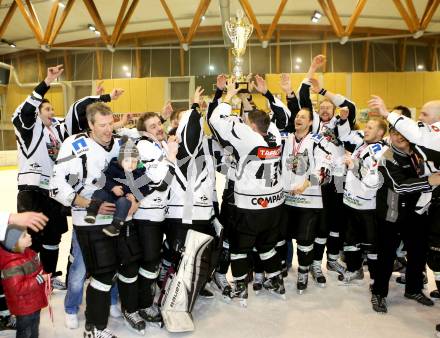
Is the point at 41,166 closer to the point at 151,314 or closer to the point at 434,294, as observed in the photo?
the point at 151,314

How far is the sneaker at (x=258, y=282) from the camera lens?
3.56 metres

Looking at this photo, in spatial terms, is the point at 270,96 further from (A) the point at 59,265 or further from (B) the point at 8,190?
(B) the point at 8,190

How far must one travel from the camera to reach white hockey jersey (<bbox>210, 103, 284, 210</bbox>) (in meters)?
3.05

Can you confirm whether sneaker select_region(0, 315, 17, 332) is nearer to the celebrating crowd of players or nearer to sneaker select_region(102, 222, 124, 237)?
the celebrating crowd of players

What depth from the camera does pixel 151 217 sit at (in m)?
2.88

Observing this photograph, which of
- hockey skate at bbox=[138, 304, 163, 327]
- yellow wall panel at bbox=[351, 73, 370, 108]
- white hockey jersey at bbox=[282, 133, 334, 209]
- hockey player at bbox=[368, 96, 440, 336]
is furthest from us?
yellow wall panel at bbox=[351, 73, 370, 108]

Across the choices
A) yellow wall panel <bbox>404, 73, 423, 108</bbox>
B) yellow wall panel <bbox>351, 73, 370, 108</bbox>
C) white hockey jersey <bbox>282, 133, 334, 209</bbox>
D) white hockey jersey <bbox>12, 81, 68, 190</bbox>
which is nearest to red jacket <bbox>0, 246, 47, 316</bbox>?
white hockey jersey <bbox>12, 81, 68, 190</bbox>

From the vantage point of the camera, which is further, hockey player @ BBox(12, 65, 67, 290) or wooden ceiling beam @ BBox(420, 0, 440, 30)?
wooden ceiling beam @ BBox(420, 0, 440, 30)

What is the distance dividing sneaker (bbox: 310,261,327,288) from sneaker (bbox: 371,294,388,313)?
0.56 meters

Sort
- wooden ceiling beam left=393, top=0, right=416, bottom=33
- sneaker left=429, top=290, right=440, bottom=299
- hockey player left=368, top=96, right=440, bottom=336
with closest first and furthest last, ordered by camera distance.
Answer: hockey player left=368, top=96, right=440, bottom=336, sneaker left=429, top=290, right=440, bottom=299, wooden ceiling beam left=393, top=0, right=416, bottom=33

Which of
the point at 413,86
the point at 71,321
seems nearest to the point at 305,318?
the point at 71,321

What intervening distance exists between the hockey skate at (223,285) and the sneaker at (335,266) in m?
1.23

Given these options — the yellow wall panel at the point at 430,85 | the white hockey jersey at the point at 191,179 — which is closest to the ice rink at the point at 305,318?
the white hockey jersey at the point at 191,179

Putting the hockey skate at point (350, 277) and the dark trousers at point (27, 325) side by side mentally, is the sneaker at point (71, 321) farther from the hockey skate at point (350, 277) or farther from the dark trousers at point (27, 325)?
the hockey skate at point (350, 277)
